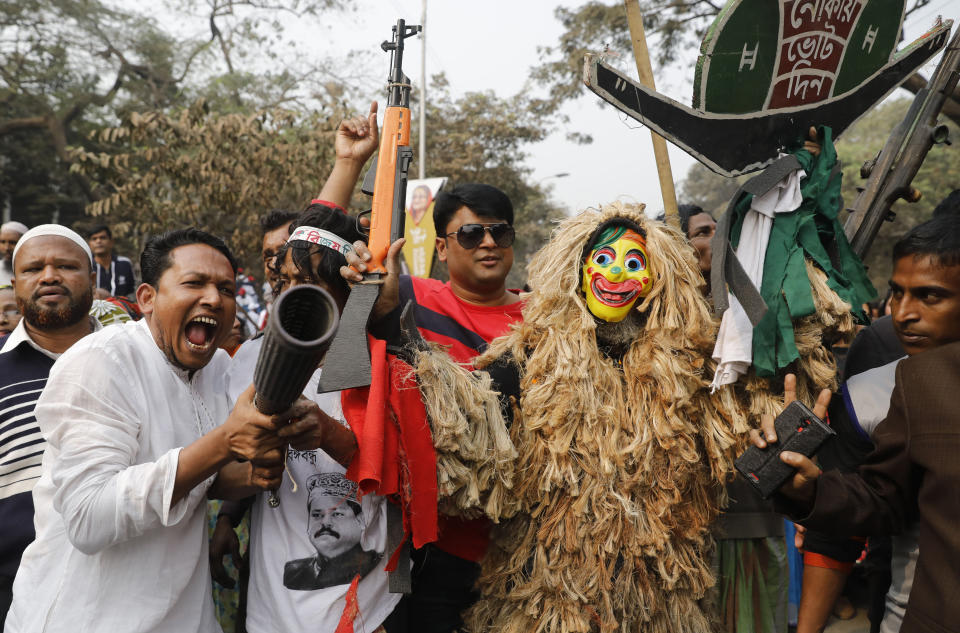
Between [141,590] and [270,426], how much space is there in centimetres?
66

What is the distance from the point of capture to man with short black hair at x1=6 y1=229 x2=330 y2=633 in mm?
1565

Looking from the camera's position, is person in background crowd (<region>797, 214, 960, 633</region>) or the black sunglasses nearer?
person in background crowd (<region>797, 214, 960, 633</region>)

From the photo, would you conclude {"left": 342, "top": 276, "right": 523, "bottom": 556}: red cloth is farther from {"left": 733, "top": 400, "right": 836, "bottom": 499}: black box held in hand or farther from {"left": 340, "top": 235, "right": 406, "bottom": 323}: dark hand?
{"left": 733, "top": 400, "right": 836, "bottom": 499}: black box held in hand

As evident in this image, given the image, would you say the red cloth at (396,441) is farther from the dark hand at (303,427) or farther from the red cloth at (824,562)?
the red cloth at (824,562)

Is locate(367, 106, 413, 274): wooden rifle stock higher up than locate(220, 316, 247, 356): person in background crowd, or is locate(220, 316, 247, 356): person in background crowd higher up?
locate(367, 106, 413, 274): wooden rifle stock

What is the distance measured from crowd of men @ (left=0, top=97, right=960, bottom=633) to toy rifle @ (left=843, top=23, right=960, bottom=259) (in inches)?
7.7

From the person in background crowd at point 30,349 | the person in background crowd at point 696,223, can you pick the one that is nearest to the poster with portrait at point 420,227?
the person in background crowd at point 696,223

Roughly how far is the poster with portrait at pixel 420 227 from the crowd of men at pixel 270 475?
706 cm

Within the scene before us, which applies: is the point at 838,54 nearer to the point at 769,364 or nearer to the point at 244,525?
the point at 769,364

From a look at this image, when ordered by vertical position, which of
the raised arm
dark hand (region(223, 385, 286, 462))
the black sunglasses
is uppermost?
the raised arm

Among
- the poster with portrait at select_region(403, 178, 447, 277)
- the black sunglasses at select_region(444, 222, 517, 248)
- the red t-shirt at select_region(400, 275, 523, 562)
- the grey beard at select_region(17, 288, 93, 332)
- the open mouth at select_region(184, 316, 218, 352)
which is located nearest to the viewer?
the open mouth at select_region(184, 316, 218, 352)

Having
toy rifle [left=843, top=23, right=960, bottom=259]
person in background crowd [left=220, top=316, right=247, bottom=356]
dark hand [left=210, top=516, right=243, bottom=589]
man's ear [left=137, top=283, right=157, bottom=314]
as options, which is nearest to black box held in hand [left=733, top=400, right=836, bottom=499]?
toy rifle [left=843, top=23, right=960, bottom=259]

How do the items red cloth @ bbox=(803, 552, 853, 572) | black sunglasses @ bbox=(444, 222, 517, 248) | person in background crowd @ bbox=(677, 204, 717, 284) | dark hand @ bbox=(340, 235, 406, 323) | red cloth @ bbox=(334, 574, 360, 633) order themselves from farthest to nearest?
person in background crowd @ bbox=(677, 204, 717, 284), black sunglasses @ bbox=(444, 222, 517, 248), red cloth @ bbox=(803, 552, 853, 572), dark hand @ bbox=(340, 235, 406, 323), red cloth @ bbox=(334, 574, 360, 633)

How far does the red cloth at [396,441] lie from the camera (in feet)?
6.17
